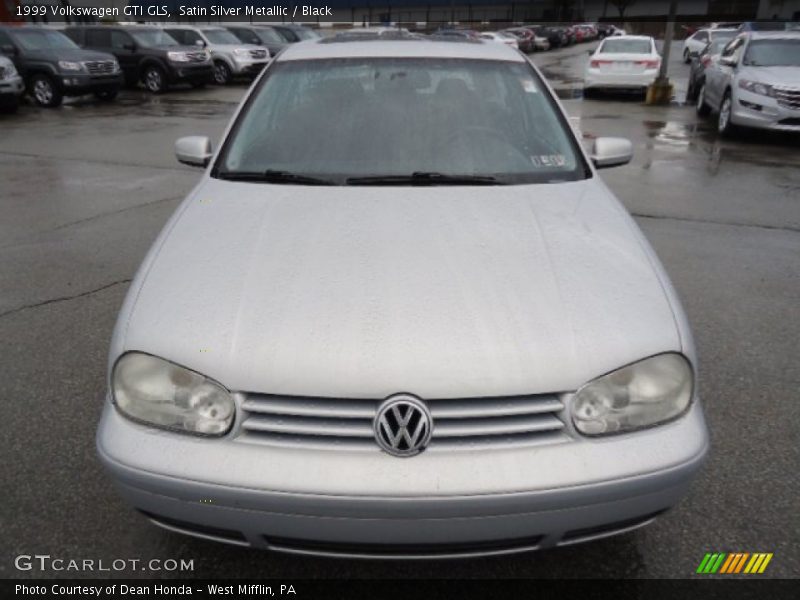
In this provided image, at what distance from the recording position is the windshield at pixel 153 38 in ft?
58.3

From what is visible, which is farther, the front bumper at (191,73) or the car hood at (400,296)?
the front bumper at (191,73)

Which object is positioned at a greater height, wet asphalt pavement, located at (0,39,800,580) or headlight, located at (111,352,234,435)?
headlight, located at (111,352,234,435)

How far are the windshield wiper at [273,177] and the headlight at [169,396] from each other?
44.9 inches

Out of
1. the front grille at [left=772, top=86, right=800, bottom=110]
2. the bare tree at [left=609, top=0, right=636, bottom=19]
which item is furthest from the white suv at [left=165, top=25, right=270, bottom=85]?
the bare tree at [left=609, top=0, right=636, bottom=19]

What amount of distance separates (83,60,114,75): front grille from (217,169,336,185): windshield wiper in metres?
14.2

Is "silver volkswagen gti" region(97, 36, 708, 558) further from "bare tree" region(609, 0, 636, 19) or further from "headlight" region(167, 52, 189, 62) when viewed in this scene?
"bare tree" region(609, 0, 636, 19)

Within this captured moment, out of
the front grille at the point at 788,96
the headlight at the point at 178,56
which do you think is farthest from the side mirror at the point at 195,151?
the headlight at the point at 178,56

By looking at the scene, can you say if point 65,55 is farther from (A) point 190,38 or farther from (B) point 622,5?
(B) point 622,5

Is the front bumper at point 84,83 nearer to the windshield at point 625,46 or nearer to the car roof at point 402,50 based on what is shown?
the windshield at point 625,46

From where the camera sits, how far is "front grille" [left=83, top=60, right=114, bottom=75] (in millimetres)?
14734

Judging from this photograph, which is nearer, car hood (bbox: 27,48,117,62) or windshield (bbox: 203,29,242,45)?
car hood (bbox: 27,48,117,62)

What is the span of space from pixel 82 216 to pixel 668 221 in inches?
223

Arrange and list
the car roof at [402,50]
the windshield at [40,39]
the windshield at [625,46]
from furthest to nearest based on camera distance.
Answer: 1. the windshield at [625,46]
2. the windshield at [40,39]
3. the car roof at [402,50]

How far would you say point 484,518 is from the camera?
1658mm
